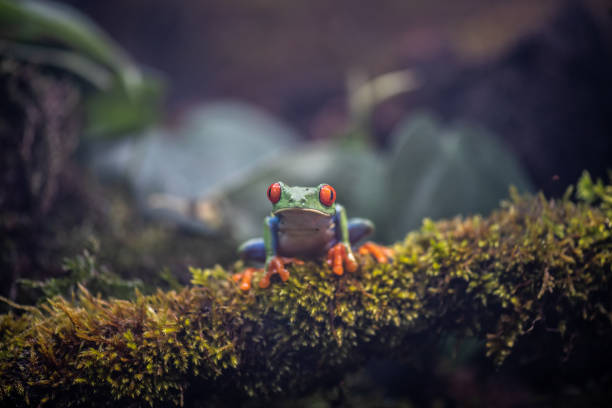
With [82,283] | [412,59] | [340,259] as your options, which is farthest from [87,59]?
[412,59]

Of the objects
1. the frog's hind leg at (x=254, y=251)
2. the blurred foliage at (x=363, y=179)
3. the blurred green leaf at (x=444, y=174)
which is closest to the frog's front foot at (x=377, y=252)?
the frog's hind leg at (x=254, y=251)

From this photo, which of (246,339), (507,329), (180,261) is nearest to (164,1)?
(180,261)

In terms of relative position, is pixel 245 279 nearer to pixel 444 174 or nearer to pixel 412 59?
pixel 444 174

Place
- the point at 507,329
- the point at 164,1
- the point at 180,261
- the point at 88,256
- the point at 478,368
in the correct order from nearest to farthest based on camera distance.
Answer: the point at 507,329 < the point at 88,256 < the point at 180,261 < the point at 478,368 < the point at 164,1

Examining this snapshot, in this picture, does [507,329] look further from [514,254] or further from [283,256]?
[283,256]

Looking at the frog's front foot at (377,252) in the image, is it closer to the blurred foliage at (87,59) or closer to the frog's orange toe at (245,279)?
the frog's orange toe at (245,279)

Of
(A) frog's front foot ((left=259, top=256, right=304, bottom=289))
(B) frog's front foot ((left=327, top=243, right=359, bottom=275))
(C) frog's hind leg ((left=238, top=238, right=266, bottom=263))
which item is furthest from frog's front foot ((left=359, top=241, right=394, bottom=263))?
(C) frog's hind leg ((left=238, top=238, right=266, bottom=263))
